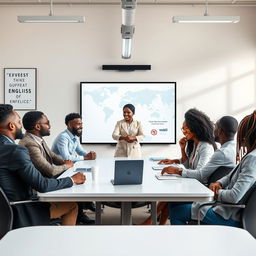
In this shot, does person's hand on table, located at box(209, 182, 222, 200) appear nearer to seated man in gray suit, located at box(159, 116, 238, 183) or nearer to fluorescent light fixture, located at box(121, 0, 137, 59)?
seated man in gray suit, located at box(159, 116, 238, 183)

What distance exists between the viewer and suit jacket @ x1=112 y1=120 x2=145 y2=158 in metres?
6.48

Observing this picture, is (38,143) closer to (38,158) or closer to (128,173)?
(38,158)

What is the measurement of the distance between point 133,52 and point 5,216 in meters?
5.30

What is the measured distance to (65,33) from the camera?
7.60 m

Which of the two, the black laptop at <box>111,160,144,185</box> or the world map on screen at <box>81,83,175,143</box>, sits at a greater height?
the world map on screen at <box>81,83,175,143</box>

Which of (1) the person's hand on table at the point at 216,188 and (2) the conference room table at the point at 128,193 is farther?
(1) the person's hand on table at the point at 216,188

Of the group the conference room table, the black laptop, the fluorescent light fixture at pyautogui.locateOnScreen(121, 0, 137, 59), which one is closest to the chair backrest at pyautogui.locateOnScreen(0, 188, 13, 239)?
the conference room table

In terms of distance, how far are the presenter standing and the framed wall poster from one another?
1.92 metres

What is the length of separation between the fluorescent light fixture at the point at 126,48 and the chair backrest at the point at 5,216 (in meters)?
4.28

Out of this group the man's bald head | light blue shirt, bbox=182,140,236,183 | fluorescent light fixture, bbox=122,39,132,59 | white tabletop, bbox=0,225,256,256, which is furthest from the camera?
fluorescent light fixture, bbox=122,39,132,59

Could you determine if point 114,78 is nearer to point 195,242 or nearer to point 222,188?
point 222,188

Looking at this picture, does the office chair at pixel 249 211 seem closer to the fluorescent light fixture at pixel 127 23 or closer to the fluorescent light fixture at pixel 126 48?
the fluorescent light fixture at pixel 127 23

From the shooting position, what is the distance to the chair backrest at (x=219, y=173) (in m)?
3.40

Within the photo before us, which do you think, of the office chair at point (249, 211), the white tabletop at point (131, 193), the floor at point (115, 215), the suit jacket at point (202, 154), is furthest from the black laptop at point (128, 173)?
the floor at point (115, 215)
